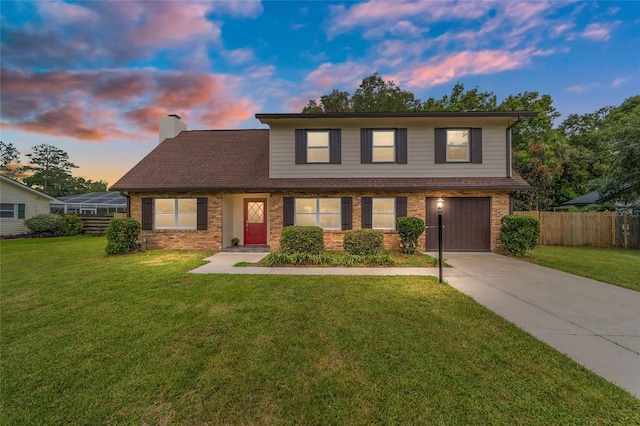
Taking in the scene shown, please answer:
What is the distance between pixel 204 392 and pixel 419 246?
28.8 ft

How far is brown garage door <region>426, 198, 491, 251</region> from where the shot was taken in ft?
30.5

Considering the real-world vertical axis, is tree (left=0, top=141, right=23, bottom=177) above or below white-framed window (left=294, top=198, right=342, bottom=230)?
above

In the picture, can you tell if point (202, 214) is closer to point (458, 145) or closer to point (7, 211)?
point (458, 145)

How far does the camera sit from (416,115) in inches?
349

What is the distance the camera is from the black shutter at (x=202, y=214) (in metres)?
9.80

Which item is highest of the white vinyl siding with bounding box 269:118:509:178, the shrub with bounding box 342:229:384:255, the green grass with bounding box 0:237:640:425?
the white vinyl siding with bounding box 269:118:509:178

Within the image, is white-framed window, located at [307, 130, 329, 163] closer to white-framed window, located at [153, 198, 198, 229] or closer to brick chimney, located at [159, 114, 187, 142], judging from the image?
white-framed window, located at [153, 198, 198, 229]

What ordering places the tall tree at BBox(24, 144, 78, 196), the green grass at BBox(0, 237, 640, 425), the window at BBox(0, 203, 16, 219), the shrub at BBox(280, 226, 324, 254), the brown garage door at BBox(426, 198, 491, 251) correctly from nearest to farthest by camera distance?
the green grass at BBox(0, 237, 640, 425), the shrub at BBox(280, 226, 324, 254), the brown garage door at BBox(426, 198, 491, 251), the window at BBox(0, 203, 16, 219), the tall tree at BBox(24, 144, 78, 196)

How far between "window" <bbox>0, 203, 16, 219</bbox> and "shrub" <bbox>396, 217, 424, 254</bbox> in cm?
2419

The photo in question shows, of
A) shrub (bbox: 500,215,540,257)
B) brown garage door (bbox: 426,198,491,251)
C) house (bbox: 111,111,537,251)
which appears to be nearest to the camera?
shrub (bbox: 500,215,540,257)

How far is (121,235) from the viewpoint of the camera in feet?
28.6

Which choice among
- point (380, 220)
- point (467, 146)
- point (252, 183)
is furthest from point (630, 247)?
point (252, 183)

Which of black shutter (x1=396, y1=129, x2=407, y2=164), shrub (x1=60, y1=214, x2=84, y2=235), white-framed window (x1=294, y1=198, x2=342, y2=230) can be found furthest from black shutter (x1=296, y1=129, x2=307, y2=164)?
shrub (x1=60, y1=214, x2=84, y2=235)

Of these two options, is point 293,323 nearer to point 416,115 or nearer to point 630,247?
point 416,115
